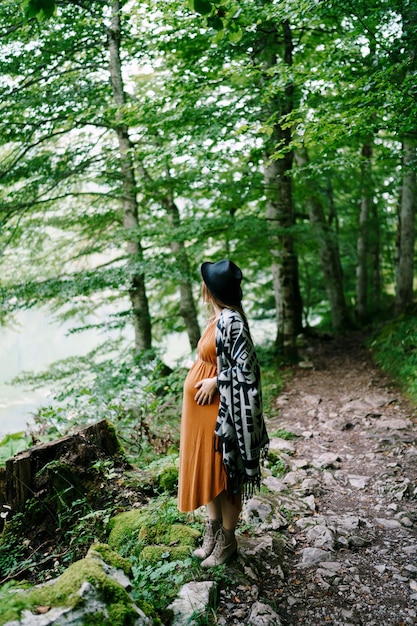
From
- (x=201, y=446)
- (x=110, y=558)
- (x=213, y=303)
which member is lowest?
(x=110, y=558)

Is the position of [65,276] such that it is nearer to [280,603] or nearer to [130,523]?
[130,523]

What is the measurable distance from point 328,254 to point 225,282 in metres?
11.4

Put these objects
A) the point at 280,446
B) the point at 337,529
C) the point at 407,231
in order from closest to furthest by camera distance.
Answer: the point at 337,529
the point at 280,446
the point at 407,231

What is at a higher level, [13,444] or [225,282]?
[225,282]

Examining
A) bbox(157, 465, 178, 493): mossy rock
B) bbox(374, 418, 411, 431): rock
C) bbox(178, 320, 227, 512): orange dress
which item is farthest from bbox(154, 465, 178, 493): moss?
bbox(374, 418, 411, 431): rock

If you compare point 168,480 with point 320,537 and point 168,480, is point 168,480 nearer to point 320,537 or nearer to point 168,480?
point 168,480

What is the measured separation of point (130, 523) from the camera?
3654 millimetres

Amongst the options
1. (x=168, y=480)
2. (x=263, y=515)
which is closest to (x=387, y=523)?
(x=263, y=515)

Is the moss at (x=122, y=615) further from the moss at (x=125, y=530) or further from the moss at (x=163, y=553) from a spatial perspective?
the moss at (x=125, y=530)

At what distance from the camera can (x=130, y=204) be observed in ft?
30.7

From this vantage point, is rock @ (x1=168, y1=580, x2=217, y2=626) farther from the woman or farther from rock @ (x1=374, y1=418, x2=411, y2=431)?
rock @ (x1=374, y1=418, x2=411, y2=431)

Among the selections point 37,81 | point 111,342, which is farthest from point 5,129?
point 111,342

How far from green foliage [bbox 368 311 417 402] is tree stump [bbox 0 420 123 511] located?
15.6ft

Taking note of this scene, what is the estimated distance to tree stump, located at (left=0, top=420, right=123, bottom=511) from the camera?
395cm
